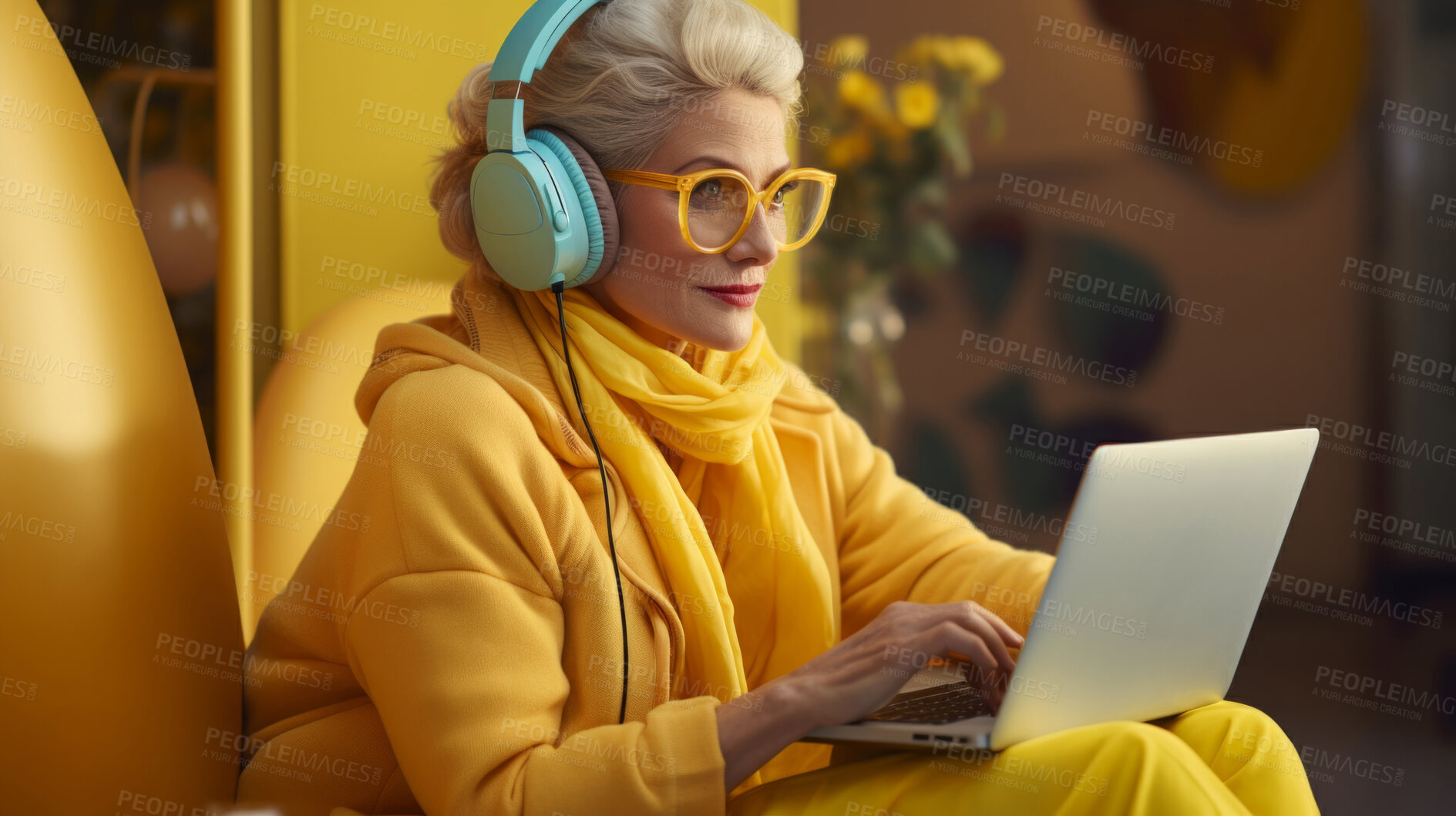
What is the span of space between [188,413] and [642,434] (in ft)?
1.36

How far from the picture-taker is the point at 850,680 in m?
0.86

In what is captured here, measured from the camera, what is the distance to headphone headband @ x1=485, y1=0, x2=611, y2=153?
3.19ft

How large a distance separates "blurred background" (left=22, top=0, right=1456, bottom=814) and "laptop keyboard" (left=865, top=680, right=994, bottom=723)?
32.5 inches

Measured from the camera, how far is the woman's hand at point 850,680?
85cm

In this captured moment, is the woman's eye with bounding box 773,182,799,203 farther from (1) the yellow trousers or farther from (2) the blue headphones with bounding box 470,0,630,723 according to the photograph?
(1) the yellow trousers

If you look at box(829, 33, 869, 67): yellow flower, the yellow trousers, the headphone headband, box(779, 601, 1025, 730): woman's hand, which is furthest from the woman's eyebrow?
box(829, 33, 869, 67): yellow flower

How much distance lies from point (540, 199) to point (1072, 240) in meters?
2.25

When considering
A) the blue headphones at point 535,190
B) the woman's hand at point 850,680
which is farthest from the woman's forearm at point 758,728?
the blue headphones at point 535,190

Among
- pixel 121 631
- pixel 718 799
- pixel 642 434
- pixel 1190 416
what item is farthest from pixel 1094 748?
pixel 1190 416

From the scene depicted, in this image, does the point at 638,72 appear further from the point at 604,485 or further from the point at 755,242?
the point at 604,485

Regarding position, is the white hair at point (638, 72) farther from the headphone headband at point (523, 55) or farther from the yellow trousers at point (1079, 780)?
the yellow trousers at point (1079, 780)

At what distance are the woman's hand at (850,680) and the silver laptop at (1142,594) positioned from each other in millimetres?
33

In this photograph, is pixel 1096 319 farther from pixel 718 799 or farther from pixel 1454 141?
pixel 718 799

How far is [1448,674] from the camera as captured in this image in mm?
2326
